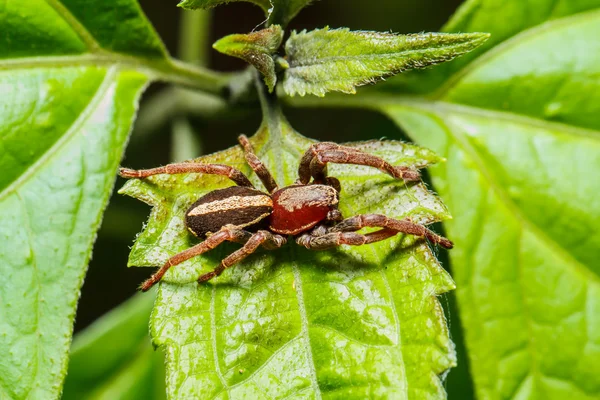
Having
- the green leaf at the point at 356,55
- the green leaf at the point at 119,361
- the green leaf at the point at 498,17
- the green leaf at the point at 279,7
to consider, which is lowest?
the green leaf at the point at 119,361

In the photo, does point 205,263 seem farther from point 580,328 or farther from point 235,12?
point 235,12

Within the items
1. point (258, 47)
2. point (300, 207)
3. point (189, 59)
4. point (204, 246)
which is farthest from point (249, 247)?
point (189, 59)

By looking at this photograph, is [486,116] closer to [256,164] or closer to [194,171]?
[256,164]

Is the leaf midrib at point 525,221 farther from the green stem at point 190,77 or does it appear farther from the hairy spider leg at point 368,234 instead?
the green stem at point 190,77

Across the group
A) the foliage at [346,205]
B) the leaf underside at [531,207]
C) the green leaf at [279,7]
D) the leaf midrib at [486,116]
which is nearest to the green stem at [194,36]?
the foliage at [346,205]

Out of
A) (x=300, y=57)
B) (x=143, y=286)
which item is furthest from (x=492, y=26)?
(x=143, y=286)

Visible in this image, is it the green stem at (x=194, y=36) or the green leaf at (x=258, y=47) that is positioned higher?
the green leaf at (x=258, y=47)

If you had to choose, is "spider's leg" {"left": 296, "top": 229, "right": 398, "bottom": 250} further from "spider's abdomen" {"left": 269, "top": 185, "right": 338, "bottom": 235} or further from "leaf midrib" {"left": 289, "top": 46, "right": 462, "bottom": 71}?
"leaf midrib" {"left": 289, "top": 46, "right": 462, "bottom": 71}
